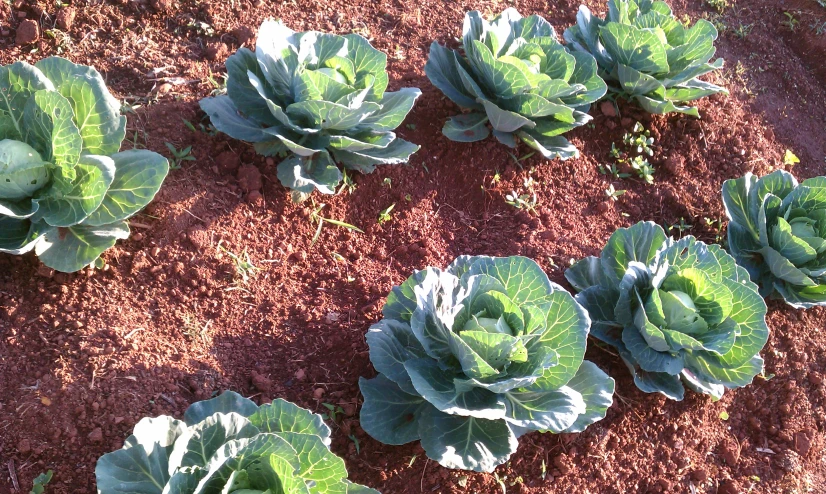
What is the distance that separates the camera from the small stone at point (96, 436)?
109 inches

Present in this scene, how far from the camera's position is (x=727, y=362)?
135 inches

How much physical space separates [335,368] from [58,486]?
51.2 inches

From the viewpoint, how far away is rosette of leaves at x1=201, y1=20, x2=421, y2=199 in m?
3.48

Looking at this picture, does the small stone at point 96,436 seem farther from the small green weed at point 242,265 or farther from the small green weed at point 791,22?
the small green weed at point 791,22

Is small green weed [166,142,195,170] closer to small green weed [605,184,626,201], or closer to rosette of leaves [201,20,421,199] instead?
rosette of leaves [201,20,421,199]

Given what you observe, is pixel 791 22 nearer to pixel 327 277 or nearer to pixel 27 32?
pixel 327 277

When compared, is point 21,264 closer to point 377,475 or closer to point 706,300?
point 377,475

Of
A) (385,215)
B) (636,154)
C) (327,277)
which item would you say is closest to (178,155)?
(327,277)

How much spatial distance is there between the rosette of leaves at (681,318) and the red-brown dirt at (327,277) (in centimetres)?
21

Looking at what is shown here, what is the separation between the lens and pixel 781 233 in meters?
4.00

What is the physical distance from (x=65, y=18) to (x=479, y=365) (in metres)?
3.36

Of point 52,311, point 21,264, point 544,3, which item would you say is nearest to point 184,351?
point 52,311

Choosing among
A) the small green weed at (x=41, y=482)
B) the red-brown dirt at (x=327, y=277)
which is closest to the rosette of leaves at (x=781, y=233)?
the red-brown dirt at (x=327, y=277)

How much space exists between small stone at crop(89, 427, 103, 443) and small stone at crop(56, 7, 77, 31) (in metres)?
2.61
